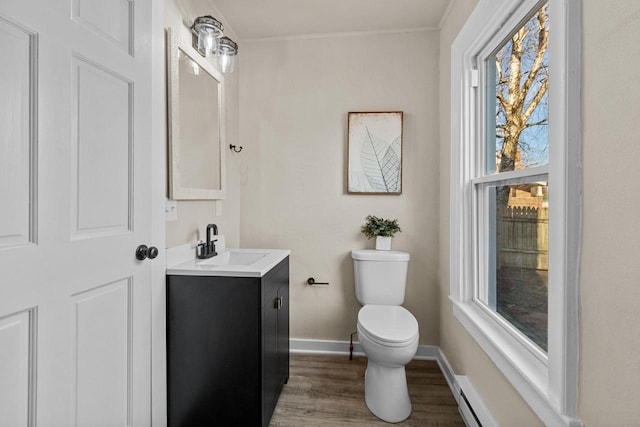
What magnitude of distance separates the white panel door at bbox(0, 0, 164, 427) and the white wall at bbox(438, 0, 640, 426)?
142 centimetres

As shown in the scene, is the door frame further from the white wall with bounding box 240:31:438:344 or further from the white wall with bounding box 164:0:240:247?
the white wall with bounding box 240:31:438:344

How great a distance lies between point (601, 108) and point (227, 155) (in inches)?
77.7

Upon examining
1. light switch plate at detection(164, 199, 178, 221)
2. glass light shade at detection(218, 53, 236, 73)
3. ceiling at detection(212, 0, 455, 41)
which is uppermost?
ceiling at detection(212, 0, 455, 41)

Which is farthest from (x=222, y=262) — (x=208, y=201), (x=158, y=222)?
(x=158, y=222)

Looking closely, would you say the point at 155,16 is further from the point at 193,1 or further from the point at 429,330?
the point at 429,330

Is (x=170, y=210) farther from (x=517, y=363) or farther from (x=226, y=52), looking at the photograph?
(x=517, y=363)

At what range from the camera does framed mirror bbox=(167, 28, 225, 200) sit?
156 cm

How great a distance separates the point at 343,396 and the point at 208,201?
1391 millimetres

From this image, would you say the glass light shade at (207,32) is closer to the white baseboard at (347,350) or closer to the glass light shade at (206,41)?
the glass light shade at (206,41)

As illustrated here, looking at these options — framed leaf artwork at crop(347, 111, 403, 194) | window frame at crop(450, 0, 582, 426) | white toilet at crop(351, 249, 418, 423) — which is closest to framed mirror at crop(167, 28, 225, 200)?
framed leaf artwork at crop(347, 111, 403, 194)

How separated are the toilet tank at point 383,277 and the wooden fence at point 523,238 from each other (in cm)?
73

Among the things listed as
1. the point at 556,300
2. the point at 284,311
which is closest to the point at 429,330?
the point at 284,311

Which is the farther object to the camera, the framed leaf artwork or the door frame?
the framed leaf artwork

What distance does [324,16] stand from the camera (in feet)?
7.07
